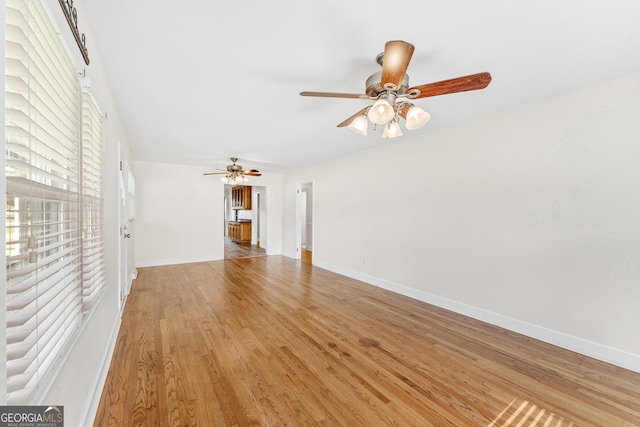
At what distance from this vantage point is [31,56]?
908 millimetres

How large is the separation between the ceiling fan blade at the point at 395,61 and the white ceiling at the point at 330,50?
241 millimetres

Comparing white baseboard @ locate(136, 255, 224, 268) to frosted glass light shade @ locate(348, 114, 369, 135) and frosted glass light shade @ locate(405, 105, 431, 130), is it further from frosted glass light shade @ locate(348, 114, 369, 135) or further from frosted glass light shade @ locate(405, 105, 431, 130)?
frosted glass light shade @ locate(405, 105, 431, 130)

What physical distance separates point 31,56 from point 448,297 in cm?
407

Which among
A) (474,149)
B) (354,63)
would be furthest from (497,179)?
(354,63)

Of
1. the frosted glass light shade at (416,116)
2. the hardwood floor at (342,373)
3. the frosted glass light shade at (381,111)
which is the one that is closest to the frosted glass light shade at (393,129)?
the frosted glass light shade at (416,116)

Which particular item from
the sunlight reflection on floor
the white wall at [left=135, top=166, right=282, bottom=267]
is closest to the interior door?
the white wall at [left=135, top=166, right=282, bottom=267]

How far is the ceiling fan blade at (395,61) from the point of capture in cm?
145

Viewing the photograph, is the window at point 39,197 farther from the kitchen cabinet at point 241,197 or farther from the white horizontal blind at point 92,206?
the kitchen cabinet at point 241,197

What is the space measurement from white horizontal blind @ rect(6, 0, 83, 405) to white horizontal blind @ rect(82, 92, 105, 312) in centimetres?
33

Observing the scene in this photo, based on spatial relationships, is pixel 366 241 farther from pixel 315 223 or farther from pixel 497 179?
pixel 497 179

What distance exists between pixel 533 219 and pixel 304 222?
5.62 metres

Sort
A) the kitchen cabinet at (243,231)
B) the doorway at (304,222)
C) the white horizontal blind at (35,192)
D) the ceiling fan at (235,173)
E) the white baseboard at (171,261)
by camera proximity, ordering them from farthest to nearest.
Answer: the kitchen cabinet at (243,231) → the doorway at (304,222) → the white baseboard at (171,261) → the ceiling fan at (235,173) → the white horizontal blind at (35,192)

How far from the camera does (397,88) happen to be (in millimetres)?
1753

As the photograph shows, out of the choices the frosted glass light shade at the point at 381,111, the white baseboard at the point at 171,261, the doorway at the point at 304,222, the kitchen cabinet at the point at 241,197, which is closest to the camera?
the frosted glass light shade at the point at 381,111
